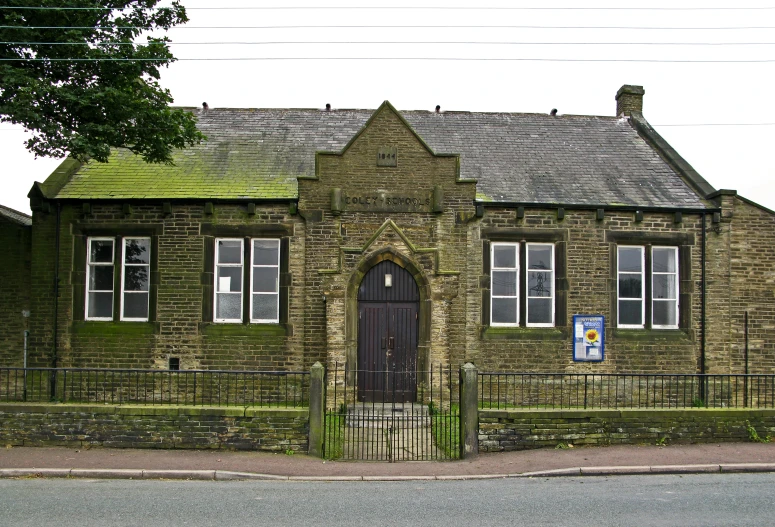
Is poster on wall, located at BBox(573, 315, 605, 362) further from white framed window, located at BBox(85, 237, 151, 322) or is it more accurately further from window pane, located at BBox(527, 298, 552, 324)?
white framed window, located at BBox(85, 237, 151, 322)

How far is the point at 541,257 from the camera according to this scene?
684 inches

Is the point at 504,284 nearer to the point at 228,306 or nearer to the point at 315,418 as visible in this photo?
the point at 228,306

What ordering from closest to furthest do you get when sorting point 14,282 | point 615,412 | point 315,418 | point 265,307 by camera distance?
point 315,418 → point 615,412 → point 265,307 → point 14,282

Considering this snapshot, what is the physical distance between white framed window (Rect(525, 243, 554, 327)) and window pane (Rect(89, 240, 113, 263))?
10383 millimetres

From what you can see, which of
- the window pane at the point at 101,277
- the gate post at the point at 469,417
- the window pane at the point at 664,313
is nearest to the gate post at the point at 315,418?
the gate post at the point at 469,417

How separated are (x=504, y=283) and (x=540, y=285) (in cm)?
92

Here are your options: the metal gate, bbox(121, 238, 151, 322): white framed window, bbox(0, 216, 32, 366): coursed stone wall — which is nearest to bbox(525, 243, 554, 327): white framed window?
the metal gate

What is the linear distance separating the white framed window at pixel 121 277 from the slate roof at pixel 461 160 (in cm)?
124

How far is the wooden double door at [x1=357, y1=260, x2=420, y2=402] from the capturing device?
52.4 ft

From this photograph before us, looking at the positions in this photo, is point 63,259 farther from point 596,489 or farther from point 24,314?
point 596,489

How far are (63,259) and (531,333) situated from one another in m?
11.6

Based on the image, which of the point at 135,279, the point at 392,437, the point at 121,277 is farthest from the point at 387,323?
the point at 121,277

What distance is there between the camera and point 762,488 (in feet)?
31.4

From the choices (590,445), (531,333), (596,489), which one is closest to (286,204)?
(531,333)
